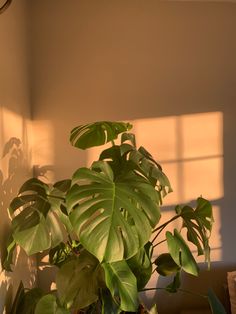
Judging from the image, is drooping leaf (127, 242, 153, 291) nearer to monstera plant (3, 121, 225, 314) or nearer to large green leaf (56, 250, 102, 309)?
monstera plant (3, 121, 225, 314)

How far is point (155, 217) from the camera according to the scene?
1.29 metres

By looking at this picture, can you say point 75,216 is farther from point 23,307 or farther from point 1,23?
point 1,23

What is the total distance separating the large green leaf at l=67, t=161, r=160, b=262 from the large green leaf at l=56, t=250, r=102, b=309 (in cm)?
31

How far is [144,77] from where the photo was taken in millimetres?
2213

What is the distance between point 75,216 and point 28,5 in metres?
1.52

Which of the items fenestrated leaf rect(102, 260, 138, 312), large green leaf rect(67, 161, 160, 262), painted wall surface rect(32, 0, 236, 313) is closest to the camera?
large green leaf rect(67, 161, 160, 262)

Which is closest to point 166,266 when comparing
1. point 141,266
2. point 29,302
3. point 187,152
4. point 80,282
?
point 141,266

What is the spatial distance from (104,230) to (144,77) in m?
1.29

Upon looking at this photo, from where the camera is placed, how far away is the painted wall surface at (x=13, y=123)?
1.69m

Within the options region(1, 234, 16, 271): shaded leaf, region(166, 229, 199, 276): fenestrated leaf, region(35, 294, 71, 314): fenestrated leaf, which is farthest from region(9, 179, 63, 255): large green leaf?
region(166, 229, 199, 276): fenestrated leaf

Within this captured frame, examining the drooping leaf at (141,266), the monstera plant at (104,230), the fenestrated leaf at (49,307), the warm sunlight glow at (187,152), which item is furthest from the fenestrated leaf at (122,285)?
the warm sunlight glow at (187,152)

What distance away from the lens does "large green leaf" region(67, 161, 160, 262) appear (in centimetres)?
117

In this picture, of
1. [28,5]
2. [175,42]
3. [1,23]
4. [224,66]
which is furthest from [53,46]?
[224,66]

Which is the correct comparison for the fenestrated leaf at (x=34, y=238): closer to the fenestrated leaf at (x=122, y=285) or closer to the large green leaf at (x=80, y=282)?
the large green leaf at (x=80, y=282)
